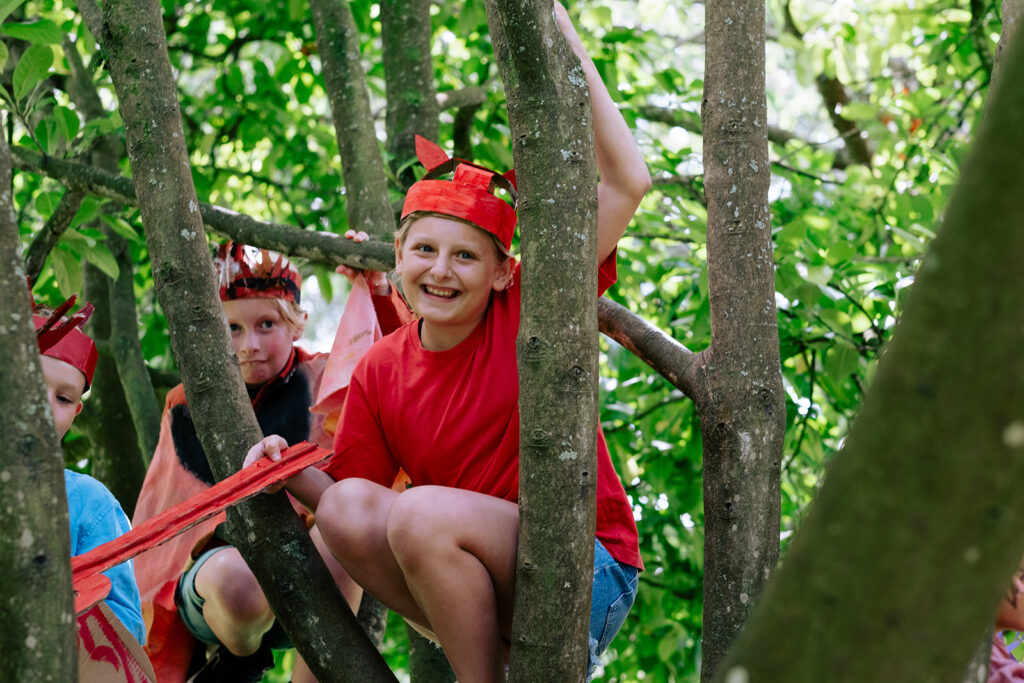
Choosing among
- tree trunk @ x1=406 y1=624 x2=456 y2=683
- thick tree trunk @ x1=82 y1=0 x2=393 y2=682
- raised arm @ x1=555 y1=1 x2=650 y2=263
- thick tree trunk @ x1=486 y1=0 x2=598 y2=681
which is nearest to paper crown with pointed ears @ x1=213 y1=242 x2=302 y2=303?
tree trunk @ x1=406 y1=624 x2=456 y2=683

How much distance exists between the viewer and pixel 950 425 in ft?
2.73

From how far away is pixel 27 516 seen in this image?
4.10 feet

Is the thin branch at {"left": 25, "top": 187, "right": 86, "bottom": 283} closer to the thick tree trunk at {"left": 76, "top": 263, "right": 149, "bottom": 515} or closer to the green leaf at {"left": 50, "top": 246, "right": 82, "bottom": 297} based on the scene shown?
the green leaf at {"left": 50, "top": 246, "right": 82, "bottom": 297}

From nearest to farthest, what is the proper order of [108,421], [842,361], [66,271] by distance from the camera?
1. [842,361]
2. [66,271]
3. [108,421]

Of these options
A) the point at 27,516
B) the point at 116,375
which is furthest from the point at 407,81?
the point at 27,516

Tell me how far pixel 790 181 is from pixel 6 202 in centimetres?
391

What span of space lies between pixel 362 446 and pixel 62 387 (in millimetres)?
869

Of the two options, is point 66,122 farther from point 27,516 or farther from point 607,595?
point 27,516

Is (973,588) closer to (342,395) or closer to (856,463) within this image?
(856,463)

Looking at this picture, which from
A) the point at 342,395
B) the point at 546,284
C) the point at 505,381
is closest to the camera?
the point at 546,284

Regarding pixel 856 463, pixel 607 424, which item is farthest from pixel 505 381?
pixel 607 424

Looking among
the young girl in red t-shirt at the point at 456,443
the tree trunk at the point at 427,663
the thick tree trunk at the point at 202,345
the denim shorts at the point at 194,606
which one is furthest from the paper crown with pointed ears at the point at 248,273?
the thick tree trunk at the point at 202,345

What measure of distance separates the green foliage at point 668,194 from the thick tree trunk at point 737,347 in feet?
2.93

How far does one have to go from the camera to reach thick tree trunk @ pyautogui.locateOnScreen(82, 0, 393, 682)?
7.02 ft
